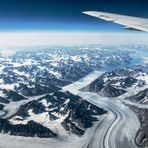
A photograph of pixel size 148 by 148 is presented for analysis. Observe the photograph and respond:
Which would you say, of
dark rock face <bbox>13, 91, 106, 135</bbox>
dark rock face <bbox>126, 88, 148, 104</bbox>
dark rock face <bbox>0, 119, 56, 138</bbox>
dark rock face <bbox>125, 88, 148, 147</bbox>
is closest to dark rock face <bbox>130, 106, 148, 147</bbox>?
dark rock face <bbox>125, 88, 148, 147</bbox>

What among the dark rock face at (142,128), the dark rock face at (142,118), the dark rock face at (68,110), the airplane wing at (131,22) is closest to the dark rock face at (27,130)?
the dark rock face at (68,110)

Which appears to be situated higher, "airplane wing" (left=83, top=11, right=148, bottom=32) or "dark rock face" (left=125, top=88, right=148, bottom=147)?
"airplane wing" (left=83, top=11, right=148, bottom=32)

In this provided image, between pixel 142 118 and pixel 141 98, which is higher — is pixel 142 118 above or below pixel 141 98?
above

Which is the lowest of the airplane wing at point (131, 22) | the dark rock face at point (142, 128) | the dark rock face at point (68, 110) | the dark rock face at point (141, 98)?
the dark rock face at point (68, 110)

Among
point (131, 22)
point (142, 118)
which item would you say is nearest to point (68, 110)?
point (142, 118)

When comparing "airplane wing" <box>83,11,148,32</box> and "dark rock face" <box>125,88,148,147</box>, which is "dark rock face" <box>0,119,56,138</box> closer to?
"dark rock face" <box>125,88,148,147</box>

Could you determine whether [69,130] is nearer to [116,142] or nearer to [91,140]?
[91,140]

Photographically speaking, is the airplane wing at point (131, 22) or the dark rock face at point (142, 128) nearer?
the airplane wing at point (131, 22)

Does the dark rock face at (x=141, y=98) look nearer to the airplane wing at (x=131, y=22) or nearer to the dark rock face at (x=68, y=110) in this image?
A: the dark rock face at (x=68, y=110)

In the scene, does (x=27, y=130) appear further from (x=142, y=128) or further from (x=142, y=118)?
(x=142, y=118)
